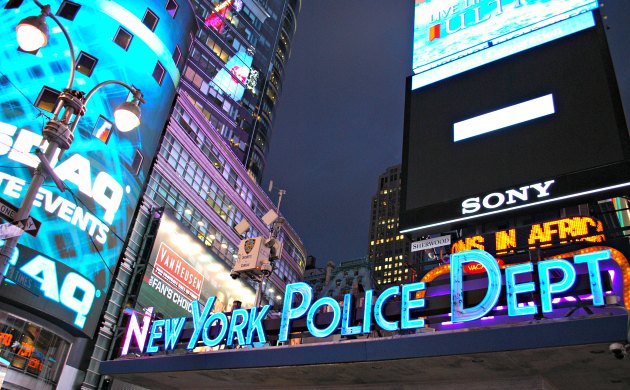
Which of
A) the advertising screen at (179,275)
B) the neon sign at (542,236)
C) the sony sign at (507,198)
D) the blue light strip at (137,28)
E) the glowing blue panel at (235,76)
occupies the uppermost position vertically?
the glowing blue panel at (235,76)

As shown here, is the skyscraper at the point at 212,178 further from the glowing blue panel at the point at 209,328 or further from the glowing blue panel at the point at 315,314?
the glowing blue panel at the point at 315,314

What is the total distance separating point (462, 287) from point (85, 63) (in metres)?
35.9

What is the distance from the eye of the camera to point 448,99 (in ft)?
76.8

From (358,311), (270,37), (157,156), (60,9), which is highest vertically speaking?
(270,37)

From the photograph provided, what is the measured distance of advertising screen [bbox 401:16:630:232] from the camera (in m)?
18.0

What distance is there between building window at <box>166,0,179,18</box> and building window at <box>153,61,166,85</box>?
5.35m

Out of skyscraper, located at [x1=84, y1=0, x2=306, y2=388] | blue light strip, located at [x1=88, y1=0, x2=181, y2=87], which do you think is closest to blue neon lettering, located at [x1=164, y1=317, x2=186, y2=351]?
skyscraper, located at [x1=84, y1=0, x2=306, y2=388]

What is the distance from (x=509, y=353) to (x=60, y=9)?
40986 mm

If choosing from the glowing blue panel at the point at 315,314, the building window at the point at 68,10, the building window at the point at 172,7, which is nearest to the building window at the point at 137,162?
the building window at the point at 68,10

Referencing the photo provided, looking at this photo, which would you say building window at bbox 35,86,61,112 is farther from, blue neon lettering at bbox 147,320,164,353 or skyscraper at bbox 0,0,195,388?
blue neon lettering at bbox 147,320,164,353

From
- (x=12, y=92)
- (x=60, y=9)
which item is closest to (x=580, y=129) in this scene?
(x=12, y=92)

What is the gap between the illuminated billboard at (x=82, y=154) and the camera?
3622 cm

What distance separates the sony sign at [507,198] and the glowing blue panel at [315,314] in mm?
5595

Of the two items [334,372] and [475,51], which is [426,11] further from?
[334,372]
